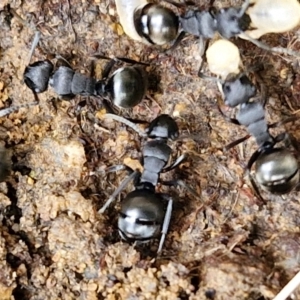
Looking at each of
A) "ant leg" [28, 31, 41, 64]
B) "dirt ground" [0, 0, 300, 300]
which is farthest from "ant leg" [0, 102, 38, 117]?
"ant leg" [28, 31, 41, 64]

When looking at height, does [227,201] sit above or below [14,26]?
below

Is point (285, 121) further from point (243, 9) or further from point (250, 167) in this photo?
point (243, 9)

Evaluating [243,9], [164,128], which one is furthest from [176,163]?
[243,9]

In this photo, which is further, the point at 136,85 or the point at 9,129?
the point at 9,129

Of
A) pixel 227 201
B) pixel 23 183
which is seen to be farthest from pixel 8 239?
pixel 227 201

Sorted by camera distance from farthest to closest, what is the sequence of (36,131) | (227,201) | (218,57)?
(36,131)
(227,201)
(218,57)

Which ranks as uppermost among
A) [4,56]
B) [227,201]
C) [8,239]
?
[4,56]

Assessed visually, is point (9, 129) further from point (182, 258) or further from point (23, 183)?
point (182, 258)
